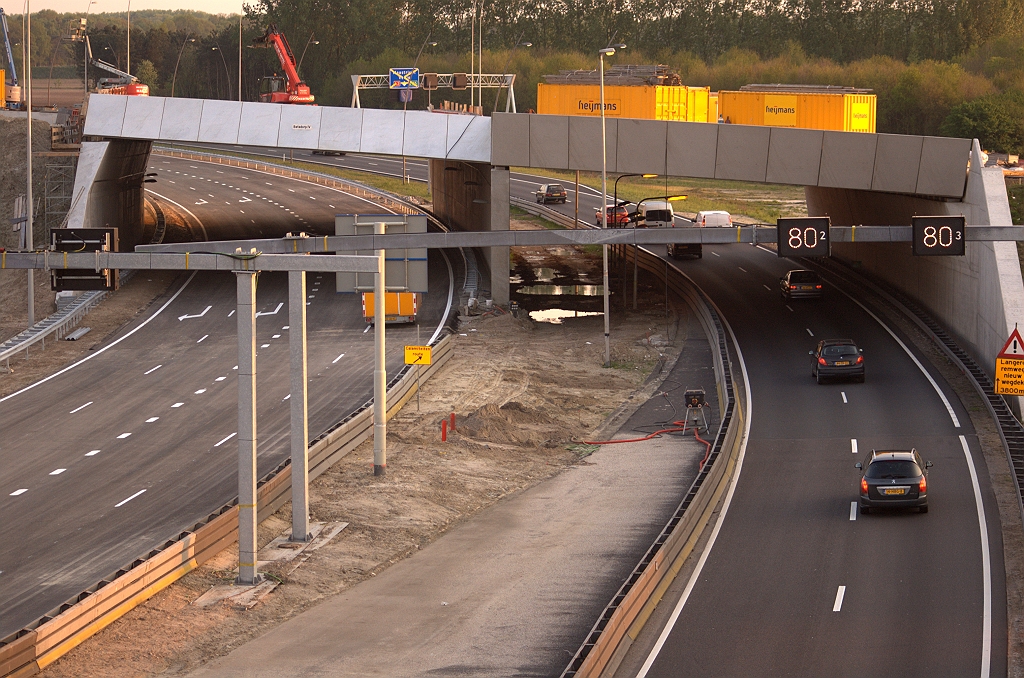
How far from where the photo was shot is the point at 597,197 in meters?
106

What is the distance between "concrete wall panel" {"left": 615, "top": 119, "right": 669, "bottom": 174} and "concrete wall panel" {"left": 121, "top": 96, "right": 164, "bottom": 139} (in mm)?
22068

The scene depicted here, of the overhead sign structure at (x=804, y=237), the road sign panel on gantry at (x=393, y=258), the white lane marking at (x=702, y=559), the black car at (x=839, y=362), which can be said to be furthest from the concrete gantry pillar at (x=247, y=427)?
the black car at (x=839, y=362)

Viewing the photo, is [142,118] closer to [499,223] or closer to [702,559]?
[499,223]

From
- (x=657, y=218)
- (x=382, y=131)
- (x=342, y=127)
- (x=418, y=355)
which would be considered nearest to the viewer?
(x=418, y=355)

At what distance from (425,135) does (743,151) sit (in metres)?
14.7

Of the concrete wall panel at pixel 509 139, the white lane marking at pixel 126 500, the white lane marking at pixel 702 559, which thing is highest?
the concrete wall panel at pixel 509 139

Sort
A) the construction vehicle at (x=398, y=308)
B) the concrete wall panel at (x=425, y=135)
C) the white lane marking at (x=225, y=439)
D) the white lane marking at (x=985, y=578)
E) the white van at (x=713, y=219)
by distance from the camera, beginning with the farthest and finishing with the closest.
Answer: the white van at (x=713, y=219) < the concrete wall panel at (x=425, y=135) < the construction vehicle at (x=398, y=308) < the white lane marking at (x=225, y=439) < the white lane marking at (x=985, y=578)

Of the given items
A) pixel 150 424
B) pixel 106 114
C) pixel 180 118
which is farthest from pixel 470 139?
pixel 150 424

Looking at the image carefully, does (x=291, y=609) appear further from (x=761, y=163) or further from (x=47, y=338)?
(x=761, y=163)

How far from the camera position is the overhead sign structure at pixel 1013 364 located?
34.2 metres

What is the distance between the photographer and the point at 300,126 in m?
59.9

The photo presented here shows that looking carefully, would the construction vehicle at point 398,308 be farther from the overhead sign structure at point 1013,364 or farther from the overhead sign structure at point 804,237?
the overhead sign structure at point 1013,364

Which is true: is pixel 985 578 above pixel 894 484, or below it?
below

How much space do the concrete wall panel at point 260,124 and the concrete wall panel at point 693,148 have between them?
61.4 ft
